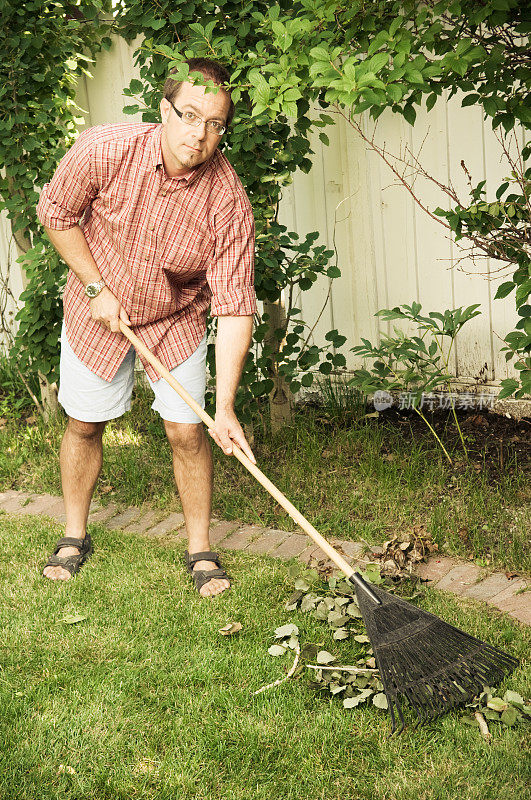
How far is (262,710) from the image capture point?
110 inches

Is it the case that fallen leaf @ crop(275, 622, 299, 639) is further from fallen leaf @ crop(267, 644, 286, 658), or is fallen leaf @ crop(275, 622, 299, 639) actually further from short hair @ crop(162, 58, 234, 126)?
short hair @ crop(162, 58, 234, 126)

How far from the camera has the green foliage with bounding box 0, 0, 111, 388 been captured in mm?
4793

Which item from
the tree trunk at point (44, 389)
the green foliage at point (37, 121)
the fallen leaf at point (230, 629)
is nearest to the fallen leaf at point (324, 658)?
the fallen leaf at point (230, 629)

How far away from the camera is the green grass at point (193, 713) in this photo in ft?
8.20

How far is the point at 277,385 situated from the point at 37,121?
2.09 metres

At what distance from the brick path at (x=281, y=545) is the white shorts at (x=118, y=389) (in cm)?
76

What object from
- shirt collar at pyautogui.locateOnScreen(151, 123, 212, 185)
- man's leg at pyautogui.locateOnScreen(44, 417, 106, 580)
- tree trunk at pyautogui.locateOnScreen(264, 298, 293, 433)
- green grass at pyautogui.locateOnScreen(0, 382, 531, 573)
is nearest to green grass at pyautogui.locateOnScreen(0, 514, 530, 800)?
man's leg at pyautogui.locateOnScreen(44, 417, 106, 580)

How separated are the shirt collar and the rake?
152 cm

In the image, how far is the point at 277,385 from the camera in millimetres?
4738

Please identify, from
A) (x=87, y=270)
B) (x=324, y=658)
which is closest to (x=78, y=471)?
(x=87, y=270)

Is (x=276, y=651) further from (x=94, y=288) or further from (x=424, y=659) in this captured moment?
(x=94, y=288)

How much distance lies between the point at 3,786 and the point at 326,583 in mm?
1489

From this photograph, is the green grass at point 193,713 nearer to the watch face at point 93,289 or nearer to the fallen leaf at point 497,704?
the fallen leaf at point 497,704

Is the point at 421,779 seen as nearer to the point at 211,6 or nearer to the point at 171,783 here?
the point at 171,783
